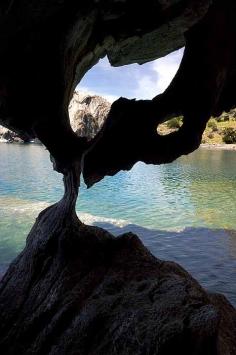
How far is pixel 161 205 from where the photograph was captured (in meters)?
26.9

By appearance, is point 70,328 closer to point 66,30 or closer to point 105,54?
point 66,30

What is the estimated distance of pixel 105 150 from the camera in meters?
8.08

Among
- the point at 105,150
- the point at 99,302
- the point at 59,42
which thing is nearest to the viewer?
the point at 99,302

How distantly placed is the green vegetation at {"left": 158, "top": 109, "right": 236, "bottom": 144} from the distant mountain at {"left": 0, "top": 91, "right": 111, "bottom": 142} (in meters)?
16.1

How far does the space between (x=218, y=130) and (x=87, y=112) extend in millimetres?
30102

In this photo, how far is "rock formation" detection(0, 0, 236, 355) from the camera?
5.27 metres

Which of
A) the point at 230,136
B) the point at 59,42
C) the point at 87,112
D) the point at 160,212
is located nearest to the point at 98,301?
the point at 59,42

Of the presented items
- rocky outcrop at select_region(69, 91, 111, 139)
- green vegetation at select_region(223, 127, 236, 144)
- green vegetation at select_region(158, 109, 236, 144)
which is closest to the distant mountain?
rocky outcrop at select_region(69, 91, 111, 139)

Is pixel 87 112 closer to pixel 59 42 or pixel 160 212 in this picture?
pixel 160 212

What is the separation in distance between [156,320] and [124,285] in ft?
3.69

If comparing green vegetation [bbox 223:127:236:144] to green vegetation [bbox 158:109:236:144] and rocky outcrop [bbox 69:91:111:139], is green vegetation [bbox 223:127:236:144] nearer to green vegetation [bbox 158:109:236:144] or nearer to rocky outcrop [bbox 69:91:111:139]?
green vegetation [bbox 158:109:236:144]

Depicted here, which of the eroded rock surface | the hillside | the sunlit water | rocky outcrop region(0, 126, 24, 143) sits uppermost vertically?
the hillside

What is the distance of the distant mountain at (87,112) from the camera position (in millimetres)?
96125

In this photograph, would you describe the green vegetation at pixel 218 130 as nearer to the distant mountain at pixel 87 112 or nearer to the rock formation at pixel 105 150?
the distant mountain at pixel 87 112
